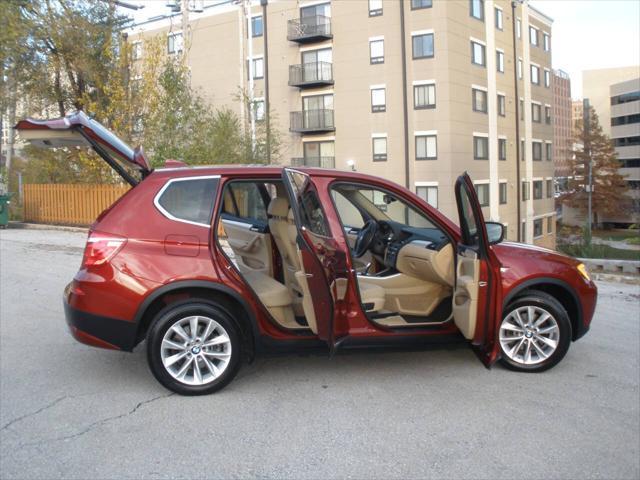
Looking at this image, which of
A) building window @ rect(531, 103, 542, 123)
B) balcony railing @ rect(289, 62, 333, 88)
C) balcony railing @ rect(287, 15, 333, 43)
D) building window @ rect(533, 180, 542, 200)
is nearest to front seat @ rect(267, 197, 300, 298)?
balcony railing @ rect(289, 62, 333, 88)

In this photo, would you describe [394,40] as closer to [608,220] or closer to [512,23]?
[512,23]

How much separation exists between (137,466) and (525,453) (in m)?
2.29

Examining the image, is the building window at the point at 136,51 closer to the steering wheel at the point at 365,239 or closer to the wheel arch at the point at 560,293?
the steering wheel at the point at 365,239

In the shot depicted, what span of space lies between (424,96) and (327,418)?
1296 inches

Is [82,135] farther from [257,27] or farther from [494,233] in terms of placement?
[257,27]

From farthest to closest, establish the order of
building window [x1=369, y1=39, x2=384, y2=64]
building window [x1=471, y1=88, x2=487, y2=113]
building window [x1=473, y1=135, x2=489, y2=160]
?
building window [x1=473, y1=135, x2=489, y2=160], building window [x1=471, y1=88, x2=487, y2=113], building window [x1=369, y1=39, x2=384, y2=64]

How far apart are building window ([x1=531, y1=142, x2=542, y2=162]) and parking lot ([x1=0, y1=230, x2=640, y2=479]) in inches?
1677

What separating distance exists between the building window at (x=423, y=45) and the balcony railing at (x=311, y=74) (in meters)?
5.09

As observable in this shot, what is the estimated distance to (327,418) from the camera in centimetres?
446

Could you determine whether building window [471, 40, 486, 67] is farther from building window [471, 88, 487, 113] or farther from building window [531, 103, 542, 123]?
building window [531, 103, 542, 123]

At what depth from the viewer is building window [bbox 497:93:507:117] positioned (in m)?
40.9

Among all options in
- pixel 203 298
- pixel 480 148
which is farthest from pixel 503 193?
pixel 203 298

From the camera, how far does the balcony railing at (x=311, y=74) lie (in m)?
37.8

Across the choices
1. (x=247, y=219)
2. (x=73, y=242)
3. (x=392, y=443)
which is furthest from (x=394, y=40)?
(x=392, y=443)
